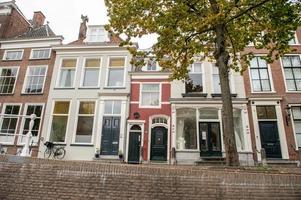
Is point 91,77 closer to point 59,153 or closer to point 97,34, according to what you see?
point 97,34

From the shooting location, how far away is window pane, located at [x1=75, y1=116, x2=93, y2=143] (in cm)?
1762

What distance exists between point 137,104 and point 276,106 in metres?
9.49

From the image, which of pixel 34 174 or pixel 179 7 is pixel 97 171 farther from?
pixel 179 7

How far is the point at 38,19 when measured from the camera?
84.5 ft

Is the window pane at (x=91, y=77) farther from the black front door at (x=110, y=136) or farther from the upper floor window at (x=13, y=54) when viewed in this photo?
the upper floor window at (x=13, y=54)

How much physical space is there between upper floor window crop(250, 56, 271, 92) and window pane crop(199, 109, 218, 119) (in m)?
3.26

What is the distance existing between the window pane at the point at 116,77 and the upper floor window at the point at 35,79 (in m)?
5.63

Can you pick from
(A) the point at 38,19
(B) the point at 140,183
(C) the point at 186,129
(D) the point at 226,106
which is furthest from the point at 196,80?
(A) the point at 38,19

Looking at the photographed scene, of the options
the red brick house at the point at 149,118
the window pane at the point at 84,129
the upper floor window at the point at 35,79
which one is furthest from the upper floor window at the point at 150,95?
the upper floor window at the point at 35,79

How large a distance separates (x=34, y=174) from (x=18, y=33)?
2137cm

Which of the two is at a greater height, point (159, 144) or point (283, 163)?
point (159, 144)

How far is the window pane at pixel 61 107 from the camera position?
18547 millimetres

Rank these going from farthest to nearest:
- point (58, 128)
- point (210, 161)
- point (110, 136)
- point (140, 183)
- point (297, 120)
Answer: point (58, 128) → point (110, 136) → point (297, 120) → point (210, 161) → point (140, 183)

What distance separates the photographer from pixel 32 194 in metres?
6.89
